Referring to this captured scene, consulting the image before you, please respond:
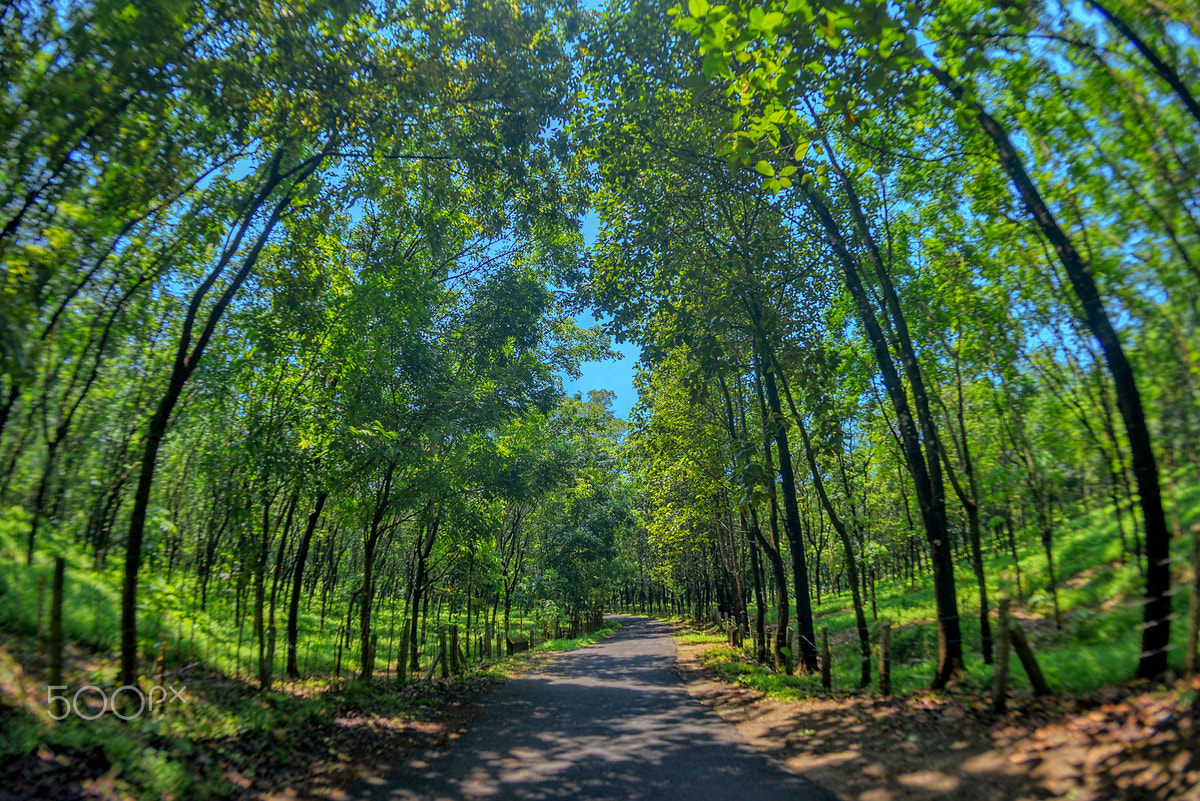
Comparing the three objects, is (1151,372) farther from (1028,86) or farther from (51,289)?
(51,289)

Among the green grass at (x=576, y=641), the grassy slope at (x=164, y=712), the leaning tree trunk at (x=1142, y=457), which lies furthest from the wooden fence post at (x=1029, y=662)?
the green grass at (x=576, y=641)

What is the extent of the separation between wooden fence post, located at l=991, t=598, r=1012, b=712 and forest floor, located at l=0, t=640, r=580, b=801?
22.0 ft

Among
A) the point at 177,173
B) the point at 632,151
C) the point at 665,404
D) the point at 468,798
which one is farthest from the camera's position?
the point at 665,404

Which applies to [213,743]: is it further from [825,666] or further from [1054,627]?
[1054,627]

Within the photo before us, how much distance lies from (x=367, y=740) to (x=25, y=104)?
7910mm

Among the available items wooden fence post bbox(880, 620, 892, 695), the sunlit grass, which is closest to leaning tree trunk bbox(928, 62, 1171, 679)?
the sunlit grass

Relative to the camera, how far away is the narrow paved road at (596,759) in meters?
5.22

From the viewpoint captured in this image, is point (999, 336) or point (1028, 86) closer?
point (1028, 86)

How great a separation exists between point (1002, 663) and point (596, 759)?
457 centimetres

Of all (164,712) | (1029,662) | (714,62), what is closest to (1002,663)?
(1029,662)

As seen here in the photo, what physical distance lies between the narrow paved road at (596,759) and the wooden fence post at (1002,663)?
2257mm

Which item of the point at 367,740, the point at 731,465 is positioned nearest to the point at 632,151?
the point at 731,465

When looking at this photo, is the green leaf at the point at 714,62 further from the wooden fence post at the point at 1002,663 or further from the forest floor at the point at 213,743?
the forest floor at the point at 213,743

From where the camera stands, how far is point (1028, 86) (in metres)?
6.57
